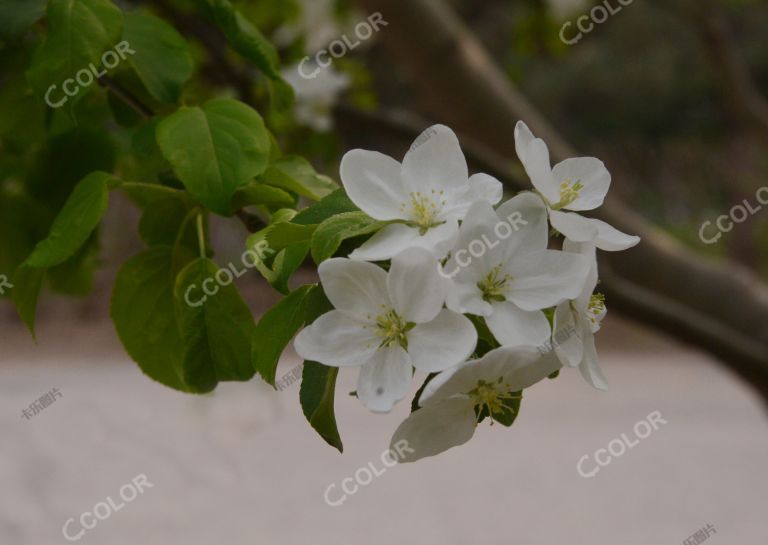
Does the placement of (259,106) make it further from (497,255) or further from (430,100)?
(497,255)

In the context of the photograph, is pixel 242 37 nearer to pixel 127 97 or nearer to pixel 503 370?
pixel 127 97

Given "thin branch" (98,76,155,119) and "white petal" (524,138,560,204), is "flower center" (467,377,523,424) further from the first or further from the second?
"thin branch" (98,76,155,119)

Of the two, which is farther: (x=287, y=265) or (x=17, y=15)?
(x=17, y=15)

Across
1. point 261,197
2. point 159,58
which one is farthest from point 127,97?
point 261,197

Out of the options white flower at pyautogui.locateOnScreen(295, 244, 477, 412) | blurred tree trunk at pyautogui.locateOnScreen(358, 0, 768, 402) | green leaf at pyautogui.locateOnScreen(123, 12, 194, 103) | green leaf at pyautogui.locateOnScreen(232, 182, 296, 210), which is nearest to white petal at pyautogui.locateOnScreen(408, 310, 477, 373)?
white flower at pyautogui.locateOnScreen(295, 244, 477, 412)

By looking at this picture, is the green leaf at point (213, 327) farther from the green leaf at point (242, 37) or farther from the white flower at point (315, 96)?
the white flower at point (315, 96)

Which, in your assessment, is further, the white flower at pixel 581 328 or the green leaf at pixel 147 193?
the green leaf at pixel 147 193

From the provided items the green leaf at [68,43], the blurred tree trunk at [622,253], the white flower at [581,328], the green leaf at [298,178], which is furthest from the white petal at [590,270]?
the blurred tree trunk at [622,253]
